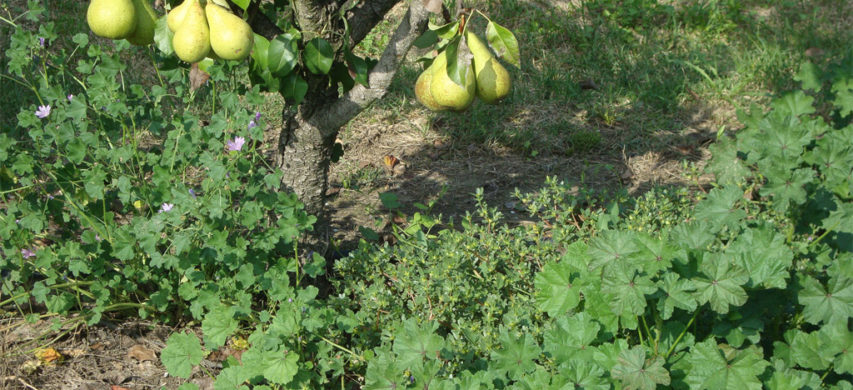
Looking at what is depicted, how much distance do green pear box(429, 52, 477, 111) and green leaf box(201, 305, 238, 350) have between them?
1007 mm

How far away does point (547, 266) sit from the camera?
2424 millimetres

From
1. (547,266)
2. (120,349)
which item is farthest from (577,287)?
(120,349)

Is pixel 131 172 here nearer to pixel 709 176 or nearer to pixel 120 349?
pixel 120 349

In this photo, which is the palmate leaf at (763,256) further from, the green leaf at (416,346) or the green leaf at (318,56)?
the green leaf at (318,56)

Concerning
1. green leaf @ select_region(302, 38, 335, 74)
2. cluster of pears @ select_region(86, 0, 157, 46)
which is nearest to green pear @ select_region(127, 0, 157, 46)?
cluster of pears @ select_region(86, 0, 157, 46)

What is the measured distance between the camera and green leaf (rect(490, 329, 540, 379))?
7.32 ft

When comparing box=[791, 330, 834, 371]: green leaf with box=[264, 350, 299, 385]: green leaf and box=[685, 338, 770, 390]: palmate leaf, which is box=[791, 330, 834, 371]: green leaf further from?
box=[264, 350, 299, 385]: green leaf

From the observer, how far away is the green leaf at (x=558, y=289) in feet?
7.67

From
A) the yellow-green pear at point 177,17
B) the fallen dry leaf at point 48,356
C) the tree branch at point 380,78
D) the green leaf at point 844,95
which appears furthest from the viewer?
the green leaf at point 844,95

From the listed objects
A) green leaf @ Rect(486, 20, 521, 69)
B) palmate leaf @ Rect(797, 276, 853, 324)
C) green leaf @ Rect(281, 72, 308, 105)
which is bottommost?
palmate leaf @ Rect(797, 276, 853, 324)

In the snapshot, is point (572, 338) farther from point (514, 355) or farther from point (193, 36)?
point (193, 36)

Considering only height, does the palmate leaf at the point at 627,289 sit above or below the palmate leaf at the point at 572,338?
above

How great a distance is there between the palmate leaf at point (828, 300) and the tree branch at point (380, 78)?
53.7 inches

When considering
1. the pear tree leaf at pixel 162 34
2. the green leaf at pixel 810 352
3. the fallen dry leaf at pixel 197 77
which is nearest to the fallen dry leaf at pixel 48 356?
the fallen dry leaf at pixel 197 77
